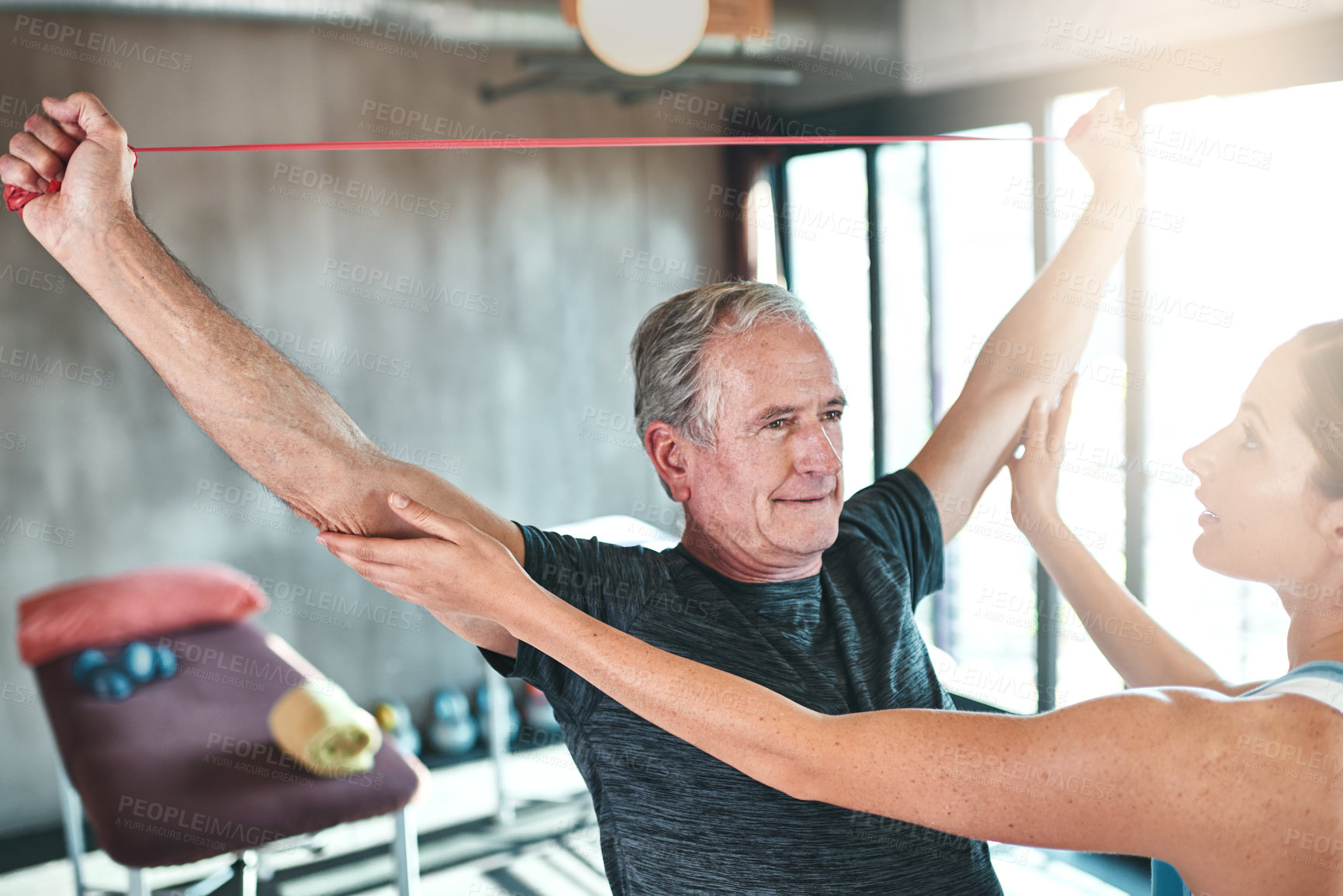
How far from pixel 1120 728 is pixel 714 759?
0.49 metres

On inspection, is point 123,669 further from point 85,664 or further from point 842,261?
point 842,261

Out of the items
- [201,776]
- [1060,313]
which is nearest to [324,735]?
[201,776]

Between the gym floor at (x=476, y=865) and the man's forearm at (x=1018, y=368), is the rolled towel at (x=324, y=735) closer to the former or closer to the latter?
the gym floor at (x=476, y=865)

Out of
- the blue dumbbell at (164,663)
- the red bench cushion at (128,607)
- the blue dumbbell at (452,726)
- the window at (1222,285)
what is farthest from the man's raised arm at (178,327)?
the blue dumbbell at (452,726)

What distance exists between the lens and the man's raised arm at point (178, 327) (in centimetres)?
112

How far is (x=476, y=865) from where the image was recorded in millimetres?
3357

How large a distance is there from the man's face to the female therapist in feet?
1.29

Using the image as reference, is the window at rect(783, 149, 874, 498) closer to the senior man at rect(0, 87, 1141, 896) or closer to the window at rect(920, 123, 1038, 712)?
the window at rect(920, 123, 1038, 712)

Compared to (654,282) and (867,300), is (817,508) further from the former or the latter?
(654,282)

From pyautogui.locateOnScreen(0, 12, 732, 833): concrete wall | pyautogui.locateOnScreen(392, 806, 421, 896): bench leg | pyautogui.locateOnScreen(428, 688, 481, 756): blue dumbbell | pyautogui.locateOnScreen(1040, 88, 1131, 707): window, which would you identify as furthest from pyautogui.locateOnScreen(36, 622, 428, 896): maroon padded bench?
pyautogui.locateOnScreen(1040, 88, 1131, 707): window

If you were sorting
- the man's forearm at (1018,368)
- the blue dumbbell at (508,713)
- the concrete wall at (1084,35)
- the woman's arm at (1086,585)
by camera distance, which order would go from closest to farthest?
the woman's arm at (1086,585) < the man's forearm at (1018,368) < the concrete wall at (1084,35) < the blue dumbbell at (508,713)

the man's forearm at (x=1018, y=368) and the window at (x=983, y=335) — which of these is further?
the window at (x=983, y=335)

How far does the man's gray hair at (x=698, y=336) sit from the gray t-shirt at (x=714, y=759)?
0.21 m

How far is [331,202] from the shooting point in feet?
13.1
